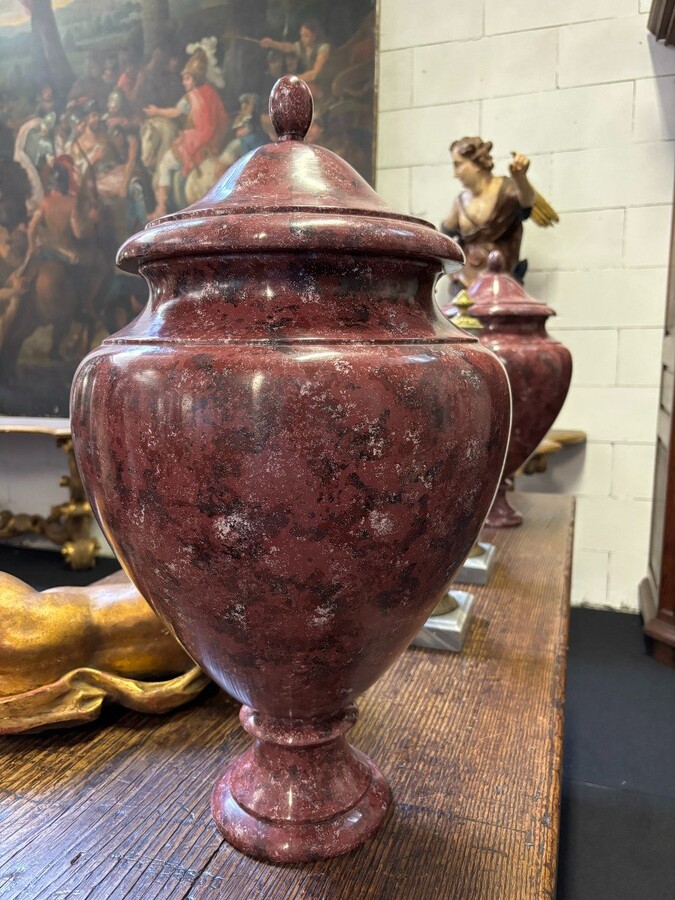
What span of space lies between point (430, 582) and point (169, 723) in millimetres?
470

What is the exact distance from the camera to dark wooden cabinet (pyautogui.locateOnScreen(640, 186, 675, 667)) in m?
2.18

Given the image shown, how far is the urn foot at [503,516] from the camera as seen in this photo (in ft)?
5.90

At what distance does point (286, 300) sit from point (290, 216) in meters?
0.06

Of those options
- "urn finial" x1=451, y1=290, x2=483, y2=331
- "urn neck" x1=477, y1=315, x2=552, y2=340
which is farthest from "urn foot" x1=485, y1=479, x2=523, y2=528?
"urn finial" x1=451, y1=290, x2=483, y2=331

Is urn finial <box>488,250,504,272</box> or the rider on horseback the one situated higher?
the rider on horseback

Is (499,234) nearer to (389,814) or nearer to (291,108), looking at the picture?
(291,108)

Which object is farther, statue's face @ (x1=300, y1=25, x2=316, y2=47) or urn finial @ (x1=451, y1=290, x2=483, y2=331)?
statue's face @ (x1=300, y1=25, x2=316, y2=47)

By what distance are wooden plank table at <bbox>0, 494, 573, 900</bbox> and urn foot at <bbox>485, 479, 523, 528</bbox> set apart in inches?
28.7

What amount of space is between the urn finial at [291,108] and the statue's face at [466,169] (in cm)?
190

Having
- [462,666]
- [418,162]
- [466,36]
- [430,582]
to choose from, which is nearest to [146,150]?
[418,162]

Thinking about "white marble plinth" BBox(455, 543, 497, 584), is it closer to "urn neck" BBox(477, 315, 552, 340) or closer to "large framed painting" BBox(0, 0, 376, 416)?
"urn neck" BBox(477, 315, 552, 340)

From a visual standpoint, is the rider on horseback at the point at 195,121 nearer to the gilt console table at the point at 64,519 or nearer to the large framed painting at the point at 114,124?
the large framed painting at the point at 114,124

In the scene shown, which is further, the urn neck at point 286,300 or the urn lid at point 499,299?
the urn lid at point 499,299

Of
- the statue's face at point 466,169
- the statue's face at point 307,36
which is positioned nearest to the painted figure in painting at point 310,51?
the statue's face at point 307,36
